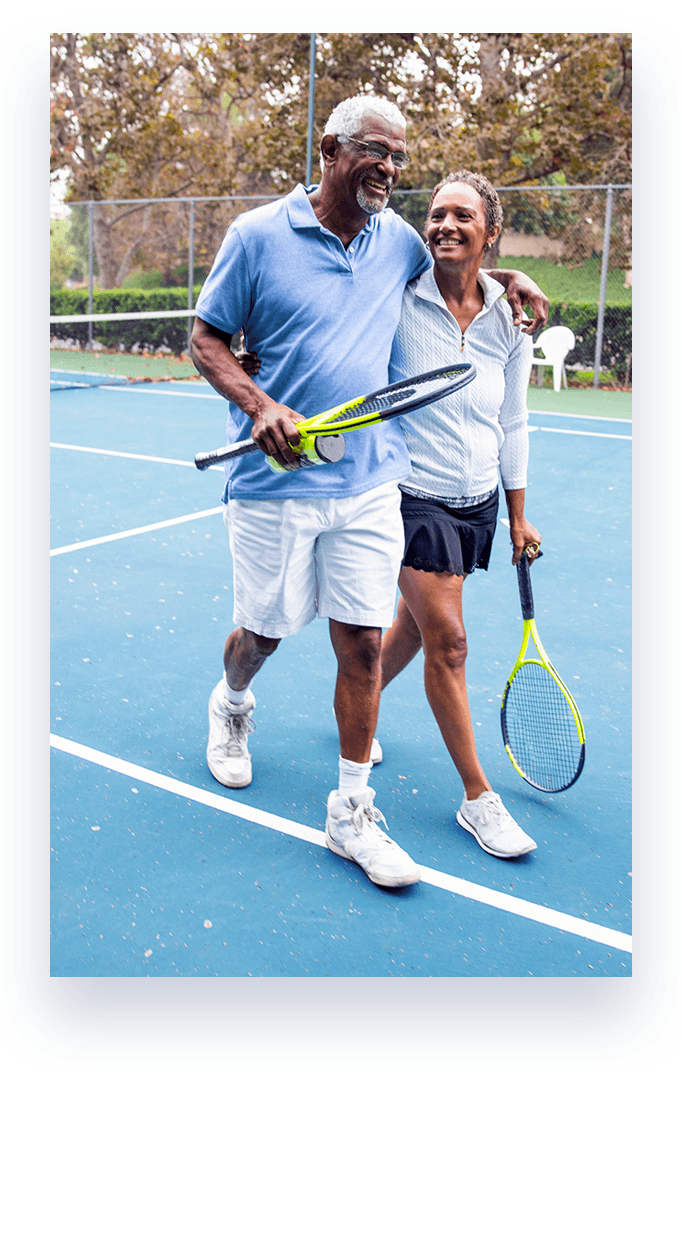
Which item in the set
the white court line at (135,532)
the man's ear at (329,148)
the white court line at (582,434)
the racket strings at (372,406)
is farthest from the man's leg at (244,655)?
the white court line at (582,434)

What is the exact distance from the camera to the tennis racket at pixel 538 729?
12.2 ft

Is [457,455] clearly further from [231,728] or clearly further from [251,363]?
[231,728]

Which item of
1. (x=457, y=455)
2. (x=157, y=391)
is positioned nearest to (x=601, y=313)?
(x=157, y=391)

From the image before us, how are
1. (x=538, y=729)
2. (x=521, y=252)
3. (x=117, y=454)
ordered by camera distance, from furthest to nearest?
(x=521, y=252), (x=117, y=454), (x=538, y=729)

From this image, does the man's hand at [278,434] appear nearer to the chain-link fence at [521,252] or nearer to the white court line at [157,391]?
the chain-link fence at [521,252]

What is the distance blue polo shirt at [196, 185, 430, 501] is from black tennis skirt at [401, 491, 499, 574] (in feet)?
0.71

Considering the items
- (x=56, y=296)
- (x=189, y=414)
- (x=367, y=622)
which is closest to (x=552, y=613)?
(x=367, y=622)

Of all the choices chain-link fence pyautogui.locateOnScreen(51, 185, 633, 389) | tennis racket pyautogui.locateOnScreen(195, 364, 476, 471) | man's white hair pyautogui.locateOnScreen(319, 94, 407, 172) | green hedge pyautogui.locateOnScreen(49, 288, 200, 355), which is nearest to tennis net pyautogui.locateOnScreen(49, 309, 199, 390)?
green hedge pyautogui.locateOnScreen(49, 288, 200, 355)

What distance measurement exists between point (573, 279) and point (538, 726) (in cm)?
1569

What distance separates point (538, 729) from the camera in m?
3.82

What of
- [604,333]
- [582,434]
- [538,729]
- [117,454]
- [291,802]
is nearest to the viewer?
[291,802]

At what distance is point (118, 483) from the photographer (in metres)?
8.61

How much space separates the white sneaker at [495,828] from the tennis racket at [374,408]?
1.27m
